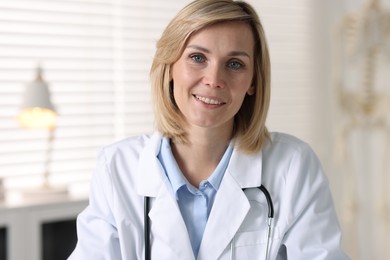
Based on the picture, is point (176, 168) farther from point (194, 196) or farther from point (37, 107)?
point (37, 107)

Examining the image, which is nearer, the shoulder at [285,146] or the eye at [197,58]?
the eye at [197,58]

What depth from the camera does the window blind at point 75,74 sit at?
2490mm

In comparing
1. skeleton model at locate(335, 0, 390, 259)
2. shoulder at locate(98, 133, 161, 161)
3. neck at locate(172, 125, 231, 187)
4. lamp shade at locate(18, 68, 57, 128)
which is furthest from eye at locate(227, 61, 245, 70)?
skeleton model at locate(335, 0, 390, 259)

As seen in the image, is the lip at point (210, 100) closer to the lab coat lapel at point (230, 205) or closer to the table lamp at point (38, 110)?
the lab coat lapel at point (230, 205)

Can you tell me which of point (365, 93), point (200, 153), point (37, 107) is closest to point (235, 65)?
point (200, 153)

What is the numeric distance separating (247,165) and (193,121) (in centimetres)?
20

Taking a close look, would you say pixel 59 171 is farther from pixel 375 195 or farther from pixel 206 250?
pixel 375 195

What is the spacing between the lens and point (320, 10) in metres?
3.57

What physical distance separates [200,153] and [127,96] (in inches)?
50.2

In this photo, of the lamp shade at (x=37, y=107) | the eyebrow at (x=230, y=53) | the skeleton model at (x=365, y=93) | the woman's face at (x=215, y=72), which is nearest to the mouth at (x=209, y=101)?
the woman's face at (x=215, y=72)

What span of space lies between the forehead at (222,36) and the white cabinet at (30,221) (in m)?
1.10

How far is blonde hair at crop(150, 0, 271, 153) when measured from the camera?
56.9 inches

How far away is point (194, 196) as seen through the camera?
1.56 metres

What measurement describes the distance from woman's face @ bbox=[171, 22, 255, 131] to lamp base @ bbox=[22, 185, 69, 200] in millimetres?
1043
